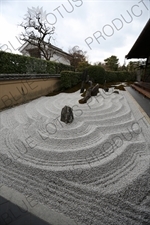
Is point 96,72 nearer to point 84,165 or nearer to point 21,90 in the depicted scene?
point 21,90

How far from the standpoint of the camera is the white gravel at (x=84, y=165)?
49.0 inches

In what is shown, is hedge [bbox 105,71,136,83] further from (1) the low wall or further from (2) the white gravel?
(2) the white gravel

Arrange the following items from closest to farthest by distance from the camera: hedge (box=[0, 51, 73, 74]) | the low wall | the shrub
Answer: the low wall, hedge (box=[0, 51, 73, 74]), the shrub

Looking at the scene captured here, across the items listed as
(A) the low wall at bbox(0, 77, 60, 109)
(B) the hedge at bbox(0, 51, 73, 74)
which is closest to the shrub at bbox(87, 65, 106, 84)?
(B) the hedge at bbox(0, 51, 73, 74)

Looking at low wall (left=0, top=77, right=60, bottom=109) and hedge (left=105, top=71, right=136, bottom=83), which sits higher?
low wall (left=0, top=77, right=60, bottom=109)

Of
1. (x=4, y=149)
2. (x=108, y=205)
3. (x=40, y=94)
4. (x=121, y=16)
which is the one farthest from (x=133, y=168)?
(x=40, y=94)

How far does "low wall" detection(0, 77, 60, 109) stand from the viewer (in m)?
4.21

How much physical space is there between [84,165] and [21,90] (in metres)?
4.15

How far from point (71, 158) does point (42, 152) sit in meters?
0.50

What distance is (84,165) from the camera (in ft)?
5.90

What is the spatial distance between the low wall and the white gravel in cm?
151

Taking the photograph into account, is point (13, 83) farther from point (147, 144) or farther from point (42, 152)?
point (147, 144)

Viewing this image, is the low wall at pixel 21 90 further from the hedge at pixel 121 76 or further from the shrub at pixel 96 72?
the hedge at pixel 121 76

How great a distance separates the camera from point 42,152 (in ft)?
6.82
